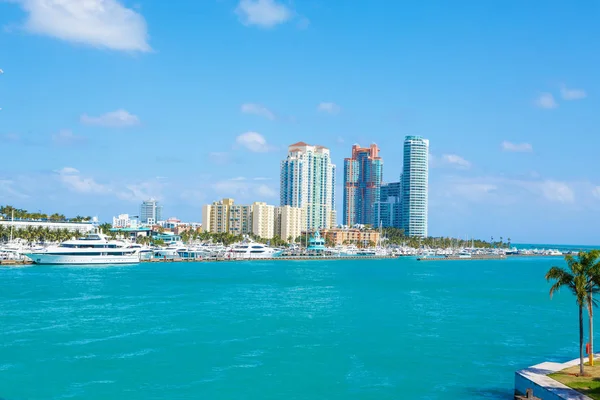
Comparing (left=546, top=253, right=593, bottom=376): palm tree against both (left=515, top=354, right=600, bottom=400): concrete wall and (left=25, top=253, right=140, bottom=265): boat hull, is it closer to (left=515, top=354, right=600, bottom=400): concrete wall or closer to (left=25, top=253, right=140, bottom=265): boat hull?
(left=515, top=354, right=600, bottom=400): concrete wall

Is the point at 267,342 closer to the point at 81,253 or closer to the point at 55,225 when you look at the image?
the point at 81,253

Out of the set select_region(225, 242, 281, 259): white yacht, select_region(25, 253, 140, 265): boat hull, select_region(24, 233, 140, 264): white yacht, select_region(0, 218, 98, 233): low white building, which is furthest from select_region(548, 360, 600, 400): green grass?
select_region(0, 218, 98, 233): low white building

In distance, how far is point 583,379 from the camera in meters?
26.1

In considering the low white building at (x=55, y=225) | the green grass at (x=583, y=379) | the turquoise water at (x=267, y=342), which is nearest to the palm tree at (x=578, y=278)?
the green grass at (x=583, y=379)

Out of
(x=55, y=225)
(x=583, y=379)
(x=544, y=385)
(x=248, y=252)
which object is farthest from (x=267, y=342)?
(x=55, y=225)

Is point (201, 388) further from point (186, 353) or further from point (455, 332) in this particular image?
point (455, 332)

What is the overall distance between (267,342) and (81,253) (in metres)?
84.8

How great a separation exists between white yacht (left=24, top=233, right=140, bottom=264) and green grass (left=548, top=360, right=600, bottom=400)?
104873 mm

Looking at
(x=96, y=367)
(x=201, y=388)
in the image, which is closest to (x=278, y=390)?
(x=201, y=388)

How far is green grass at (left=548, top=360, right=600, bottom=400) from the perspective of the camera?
2441 cm

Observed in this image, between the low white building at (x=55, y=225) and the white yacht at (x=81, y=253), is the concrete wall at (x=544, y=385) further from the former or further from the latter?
the low white building at (x=55, y=225)

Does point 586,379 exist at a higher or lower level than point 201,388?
higher

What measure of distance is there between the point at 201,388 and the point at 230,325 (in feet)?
61.4

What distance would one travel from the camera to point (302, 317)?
55.8 m
